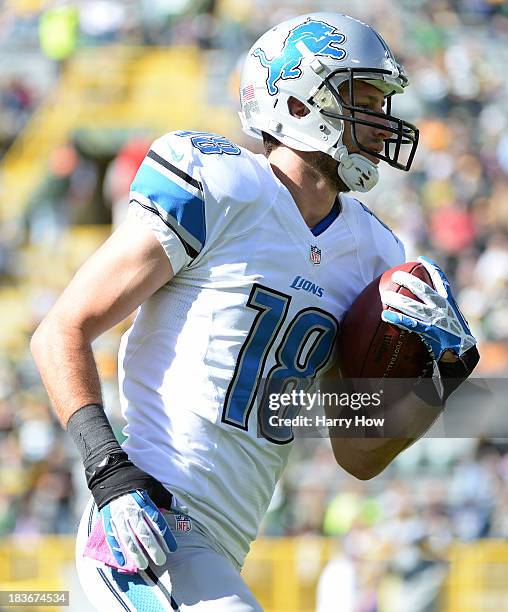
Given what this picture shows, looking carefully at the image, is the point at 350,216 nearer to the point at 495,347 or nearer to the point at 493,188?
the point at 495,347

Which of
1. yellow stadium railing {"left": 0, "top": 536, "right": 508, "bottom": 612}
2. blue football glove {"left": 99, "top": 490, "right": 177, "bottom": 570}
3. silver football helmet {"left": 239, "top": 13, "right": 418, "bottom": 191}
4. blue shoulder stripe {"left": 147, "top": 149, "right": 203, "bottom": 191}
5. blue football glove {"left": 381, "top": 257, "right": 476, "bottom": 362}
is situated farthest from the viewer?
yellow stadium railing {"left": 0, "top": 536, "right": 508, "bottom": 612}

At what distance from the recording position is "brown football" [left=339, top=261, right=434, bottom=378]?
8.86 feet

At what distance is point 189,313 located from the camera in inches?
100

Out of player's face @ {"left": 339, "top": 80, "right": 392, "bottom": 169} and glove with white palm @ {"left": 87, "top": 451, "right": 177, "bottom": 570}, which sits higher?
player's face @ {"left": 339, "top": 80, "right": 392, "bottom": 169}

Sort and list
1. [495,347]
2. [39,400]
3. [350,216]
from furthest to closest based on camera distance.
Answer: [39,400] < [495,347] < [350,216]

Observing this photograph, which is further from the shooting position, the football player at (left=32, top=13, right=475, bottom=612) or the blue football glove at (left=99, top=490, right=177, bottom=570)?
the football player at (left=32, top=13, right=475, bottom=612)

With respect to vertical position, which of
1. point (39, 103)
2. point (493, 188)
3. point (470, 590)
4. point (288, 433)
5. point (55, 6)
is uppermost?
point (55, 6)

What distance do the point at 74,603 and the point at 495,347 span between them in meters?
3.04

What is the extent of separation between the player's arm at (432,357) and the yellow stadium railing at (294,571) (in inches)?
133

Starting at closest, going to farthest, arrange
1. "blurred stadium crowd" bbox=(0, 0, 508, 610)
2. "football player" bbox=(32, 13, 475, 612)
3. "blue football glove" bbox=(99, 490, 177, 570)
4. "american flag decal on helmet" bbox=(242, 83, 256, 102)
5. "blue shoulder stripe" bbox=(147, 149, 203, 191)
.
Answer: "blue football glove" bbox=(99, 490, 177, 570)
"football player" bbox=(32, 13, 475, 612)
"blue shoulder stripe" bbox=(147, 149, 203, 191)
"american flag decal on helmet" bbox=(242, 83, 256, 102)
"blurred stadium crowd" bbox=(0, 0, 508, 610)

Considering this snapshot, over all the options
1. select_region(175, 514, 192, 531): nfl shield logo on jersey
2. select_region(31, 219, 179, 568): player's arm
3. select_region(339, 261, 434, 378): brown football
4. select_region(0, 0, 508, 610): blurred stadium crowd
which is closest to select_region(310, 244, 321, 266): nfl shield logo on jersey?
select_region(339, 261, 434, 378): brown football

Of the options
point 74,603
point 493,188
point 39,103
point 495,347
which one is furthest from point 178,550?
point 39,103

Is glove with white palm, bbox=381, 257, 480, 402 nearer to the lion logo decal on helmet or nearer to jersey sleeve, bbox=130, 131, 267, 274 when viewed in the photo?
jersey sleeve, bbox=130, 131, 267, 274

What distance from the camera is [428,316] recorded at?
8.63 ft
